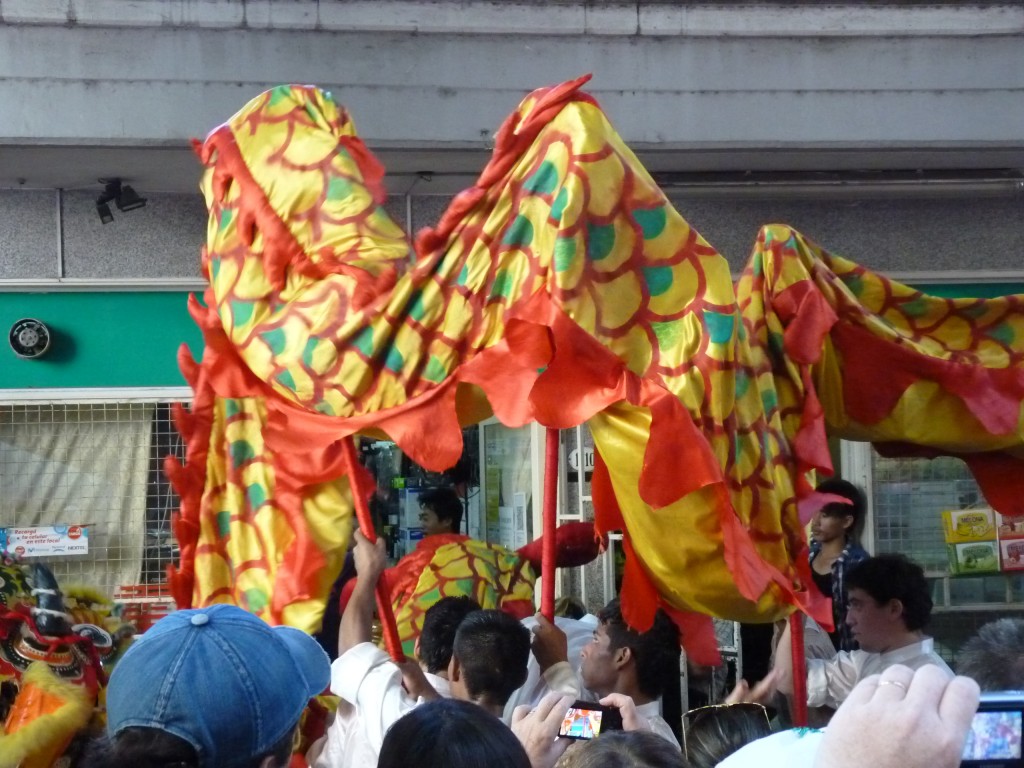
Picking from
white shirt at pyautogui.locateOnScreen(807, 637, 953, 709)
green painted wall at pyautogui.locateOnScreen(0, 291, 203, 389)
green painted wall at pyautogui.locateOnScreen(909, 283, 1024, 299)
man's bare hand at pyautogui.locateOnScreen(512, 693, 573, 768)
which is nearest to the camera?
man's bare hand at pyautogui.locateOnScreen(512, 693, 573, 768)

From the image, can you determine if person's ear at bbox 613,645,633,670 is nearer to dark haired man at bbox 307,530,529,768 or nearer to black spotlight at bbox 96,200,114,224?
dark haired man at bbox 307,530,529,768

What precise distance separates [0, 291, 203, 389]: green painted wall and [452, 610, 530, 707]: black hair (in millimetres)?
2975

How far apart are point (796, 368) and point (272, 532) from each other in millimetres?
1293

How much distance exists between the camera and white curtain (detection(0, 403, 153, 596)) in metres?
5.24

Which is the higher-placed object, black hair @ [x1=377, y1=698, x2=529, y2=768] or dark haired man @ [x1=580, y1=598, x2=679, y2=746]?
black hair @ [x1=377, y1=698, x2=529, y2=768]

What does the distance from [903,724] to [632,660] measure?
6.51 ft

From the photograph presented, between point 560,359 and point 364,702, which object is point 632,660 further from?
point 560,359

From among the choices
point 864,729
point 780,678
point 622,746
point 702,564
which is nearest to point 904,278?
point 780,678

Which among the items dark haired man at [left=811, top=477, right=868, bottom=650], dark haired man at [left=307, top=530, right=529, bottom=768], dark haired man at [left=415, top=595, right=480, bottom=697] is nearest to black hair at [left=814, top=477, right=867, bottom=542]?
dark haired man at [left=811, top=477, right=868, bottom=650]

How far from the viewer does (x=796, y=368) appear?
2859mm

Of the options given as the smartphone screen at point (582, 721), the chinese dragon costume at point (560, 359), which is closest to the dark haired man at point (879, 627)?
the chinese dragon costume at point (560, 359)

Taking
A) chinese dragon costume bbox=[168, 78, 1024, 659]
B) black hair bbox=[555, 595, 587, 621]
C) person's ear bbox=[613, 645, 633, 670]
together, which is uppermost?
chinese dragon costume bbox=[168, 78, 1024, 659]

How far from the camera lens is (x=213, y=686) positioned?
1.57 m

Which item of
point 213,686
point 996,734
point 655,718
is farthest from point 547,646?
point 996,734
